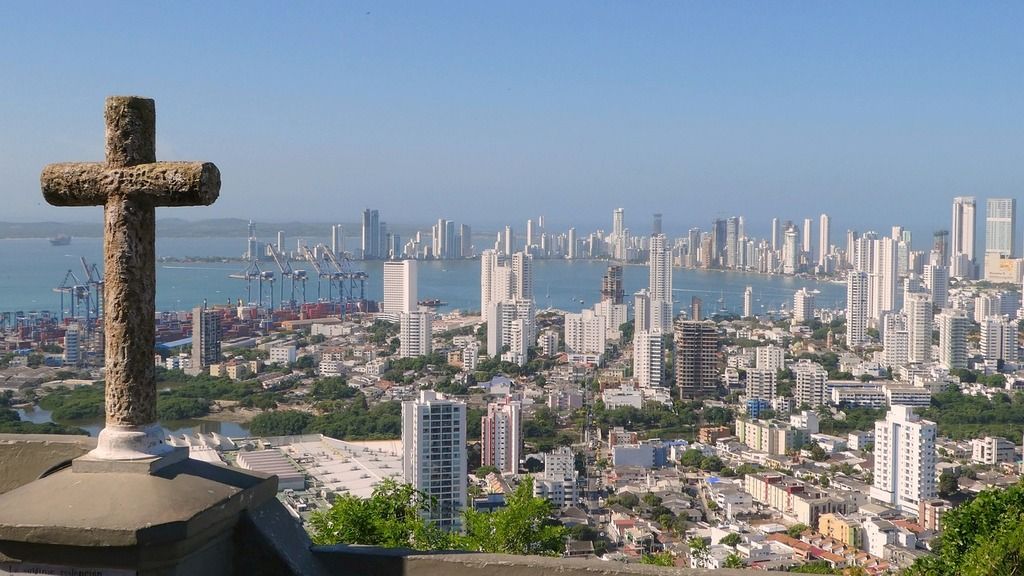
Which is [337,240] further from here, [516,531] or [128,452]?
[128,452]

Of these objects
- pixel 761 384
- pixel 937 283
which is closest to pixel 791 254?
pixel 937 283

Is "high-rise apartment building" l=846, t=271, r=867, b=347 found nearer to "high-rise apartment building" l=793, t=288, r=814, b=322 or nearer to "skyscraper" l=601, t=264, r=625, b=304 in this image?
"high-rise apartment building" l=793, t=288, r=814, b=322

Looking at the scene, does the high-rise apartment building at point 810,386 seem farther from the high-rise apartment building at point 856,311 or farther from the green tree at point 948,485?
the high-rise apartment building at point 856,311

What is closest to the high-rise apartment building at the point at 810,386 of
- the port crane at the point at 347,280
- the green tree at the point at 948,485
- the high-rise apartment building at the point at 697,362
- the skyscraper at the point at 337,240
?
the high-rise apartment building at the point at 697,362

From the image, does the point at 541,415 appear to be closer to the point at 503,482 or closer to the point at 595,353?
the point at 503,482

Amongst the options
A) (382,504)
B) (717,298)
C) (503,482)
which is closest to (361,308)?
(717,298)

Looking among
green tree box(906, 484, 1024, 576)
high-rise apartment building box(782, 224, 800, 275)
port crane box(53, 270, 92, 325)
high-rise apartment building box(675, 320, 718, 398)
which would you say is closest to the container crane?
port crane box(53, 270, 92, 325)
